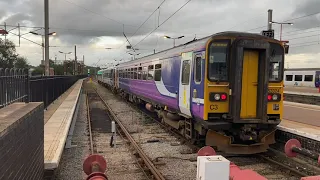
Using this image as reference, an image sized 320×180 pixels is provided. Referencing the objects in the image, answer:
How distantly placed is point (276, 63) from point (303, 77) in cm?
3414

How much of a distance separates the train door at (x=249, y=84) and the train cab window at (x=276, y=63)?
0.50 meters

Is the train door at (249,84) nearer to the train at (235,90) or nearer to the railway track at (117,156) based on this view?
the train at (235,90)

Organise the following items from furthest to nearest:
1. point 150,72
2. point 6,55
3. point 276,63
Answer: point 6,55
point 150,72
point 276,63

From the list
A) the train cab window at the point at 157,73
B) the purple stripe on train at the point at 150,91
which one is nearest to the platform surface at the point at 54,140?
the purple stripe on train at the point at 150,91

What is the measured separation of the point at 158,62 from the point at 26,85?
7.01m

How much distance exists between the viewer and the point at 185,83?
9633 millimetres

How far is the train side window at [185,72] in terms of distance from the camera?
9.46m

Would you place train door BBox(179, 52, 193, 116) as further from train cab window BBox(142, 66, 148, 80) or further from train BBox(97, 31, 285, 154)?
train cab window BBox(142, 66, 148, 80)

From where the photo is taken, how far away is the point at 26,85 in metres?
6.77

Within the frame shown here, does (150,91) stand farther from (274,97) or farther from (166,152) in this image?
(274,97)

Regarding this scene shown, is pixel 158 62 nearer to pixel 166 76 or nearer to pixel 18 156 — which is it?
pixel 166 76

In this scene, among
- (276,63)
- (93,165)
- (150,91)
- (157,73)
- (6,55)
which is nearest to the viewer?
(93,165)

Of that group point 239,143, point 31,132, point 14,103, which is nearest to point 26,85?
point 14,103

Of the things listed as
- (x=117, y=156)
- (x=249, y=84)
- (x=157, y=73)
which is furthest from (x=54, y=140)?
(x=157, y=73)
